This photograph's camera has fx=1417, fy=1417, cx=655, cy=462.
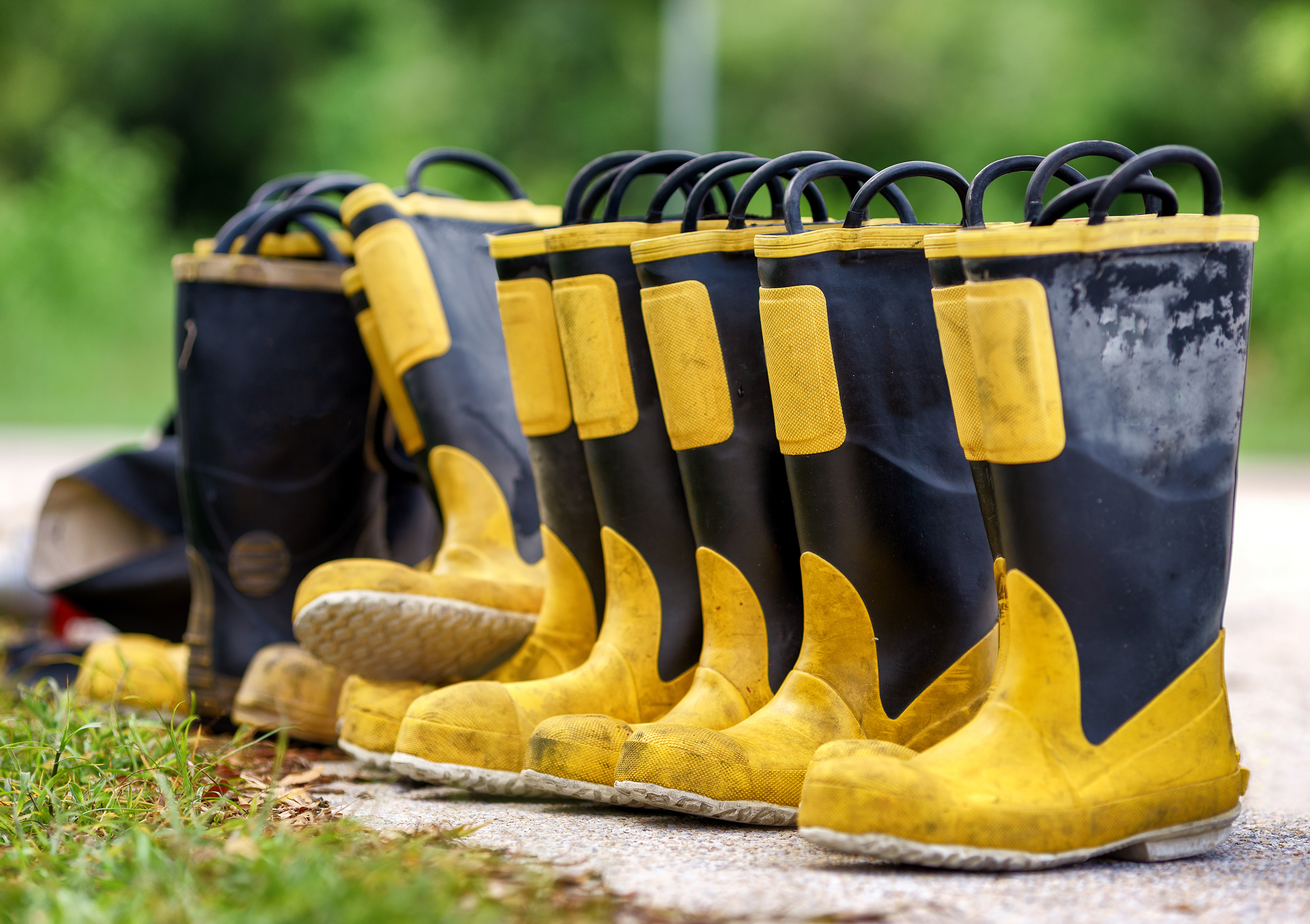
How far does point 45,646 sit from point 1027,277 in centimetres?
255

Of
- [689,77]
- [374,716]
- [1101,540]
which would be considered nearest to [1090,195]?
[1101,540]

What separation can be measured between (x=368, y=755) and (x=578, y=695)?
0.34m

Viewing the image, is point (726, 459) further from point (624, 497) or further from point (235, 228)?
point (235, 228)

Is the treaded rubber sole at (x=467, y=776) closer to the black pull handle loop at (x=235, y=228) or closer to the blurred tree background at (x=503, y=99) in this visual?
the black pull handle loop at (x=235, y=228)

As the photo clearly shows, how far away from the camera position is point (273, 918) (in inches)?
46.8

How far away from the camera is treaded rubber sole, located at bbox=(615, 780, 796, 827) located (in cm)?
168

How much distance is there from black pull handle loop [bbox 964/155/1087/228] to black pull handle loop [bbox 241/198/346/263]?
1431 mm

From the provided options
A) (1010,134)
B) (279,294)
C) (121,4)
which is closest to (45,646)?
(279,294)

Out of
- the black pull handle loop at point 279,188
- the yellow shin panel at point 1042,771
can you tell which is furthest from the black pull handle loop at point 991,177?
the black pull handle loop at point 279,188

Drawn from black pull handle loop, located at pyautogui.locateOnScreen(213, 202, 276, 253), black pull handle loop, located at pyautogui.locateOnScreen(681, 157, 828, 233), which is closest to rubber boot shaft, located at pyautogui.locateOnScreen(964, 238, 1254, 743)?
black pull handle loop, located at pyautogui.locateOnScreen(681, 157, 828, 233)

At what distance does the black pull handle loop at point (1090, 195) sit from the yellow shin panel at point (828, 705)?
517 millimetres

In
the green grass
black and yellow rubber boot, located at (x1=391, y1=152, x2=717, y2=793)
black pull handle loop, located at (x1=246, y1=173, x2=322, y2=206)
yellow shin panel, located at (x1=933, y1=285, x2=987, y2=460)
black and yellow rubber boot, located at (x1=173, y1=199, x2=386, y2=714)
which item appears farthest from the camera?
black pull handle loop, located at (x1=246, y1=173, x2=322, y2=206)

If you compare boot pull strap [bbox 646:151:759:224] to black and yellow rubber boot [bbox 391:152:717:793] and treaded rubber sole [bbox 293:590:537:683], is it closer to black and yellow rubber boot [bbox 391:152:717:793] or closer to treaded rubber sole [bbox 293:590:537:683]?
black and yellow rubber boot [bbox 391:152:717:793]

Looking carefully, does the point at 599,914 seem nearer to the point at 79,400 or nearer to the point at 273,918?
the point at 273,918
